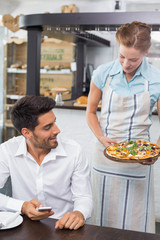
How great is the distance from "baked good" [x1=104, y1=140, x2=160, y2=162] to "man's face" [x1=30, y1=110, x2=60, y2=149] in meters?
0.33

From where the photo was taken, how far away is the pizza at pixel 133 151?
1850 mm

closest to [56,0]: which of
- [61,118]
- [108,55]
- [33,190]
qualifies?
[108,55]

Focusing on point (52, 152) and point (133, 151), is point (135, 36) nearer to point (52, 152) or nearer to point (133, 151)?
point (133, 151)

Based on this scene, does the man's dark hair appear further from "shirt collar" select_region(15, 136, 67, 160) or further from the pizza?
the pizza

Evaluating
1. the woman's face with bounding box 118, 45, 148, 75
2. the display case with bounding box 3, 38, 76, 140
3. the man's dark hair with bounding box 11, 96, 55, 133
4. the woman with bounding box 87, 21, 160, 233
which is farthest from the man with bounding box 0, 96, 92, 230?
the display case with bounding box 3, 38, 76, 140

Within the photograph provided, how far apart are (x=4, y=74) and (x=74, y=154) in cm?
449

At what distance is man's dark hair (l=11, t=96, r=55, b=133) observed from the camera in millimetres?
1707

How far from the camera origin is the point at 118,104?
2059 mm

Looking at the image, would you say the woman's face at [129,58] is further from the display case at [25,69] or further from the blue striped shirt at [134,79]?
the display case at [25,69]

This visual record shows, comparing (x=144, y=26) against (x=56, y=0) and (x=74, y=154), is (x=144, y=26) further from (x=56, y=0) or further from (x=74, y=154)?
(x=56, y=0)

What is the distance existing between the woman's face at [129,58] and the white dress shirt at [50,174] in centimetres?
54

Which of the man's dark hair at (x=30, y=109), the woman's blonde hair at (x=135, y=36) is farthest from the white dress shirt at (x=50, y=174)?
the woman's blonde hair at (x=135, y=36)

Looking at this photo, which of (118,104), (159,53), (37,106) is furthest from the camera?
(159,53)

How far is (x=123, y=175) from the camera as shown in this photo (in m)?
2.12
